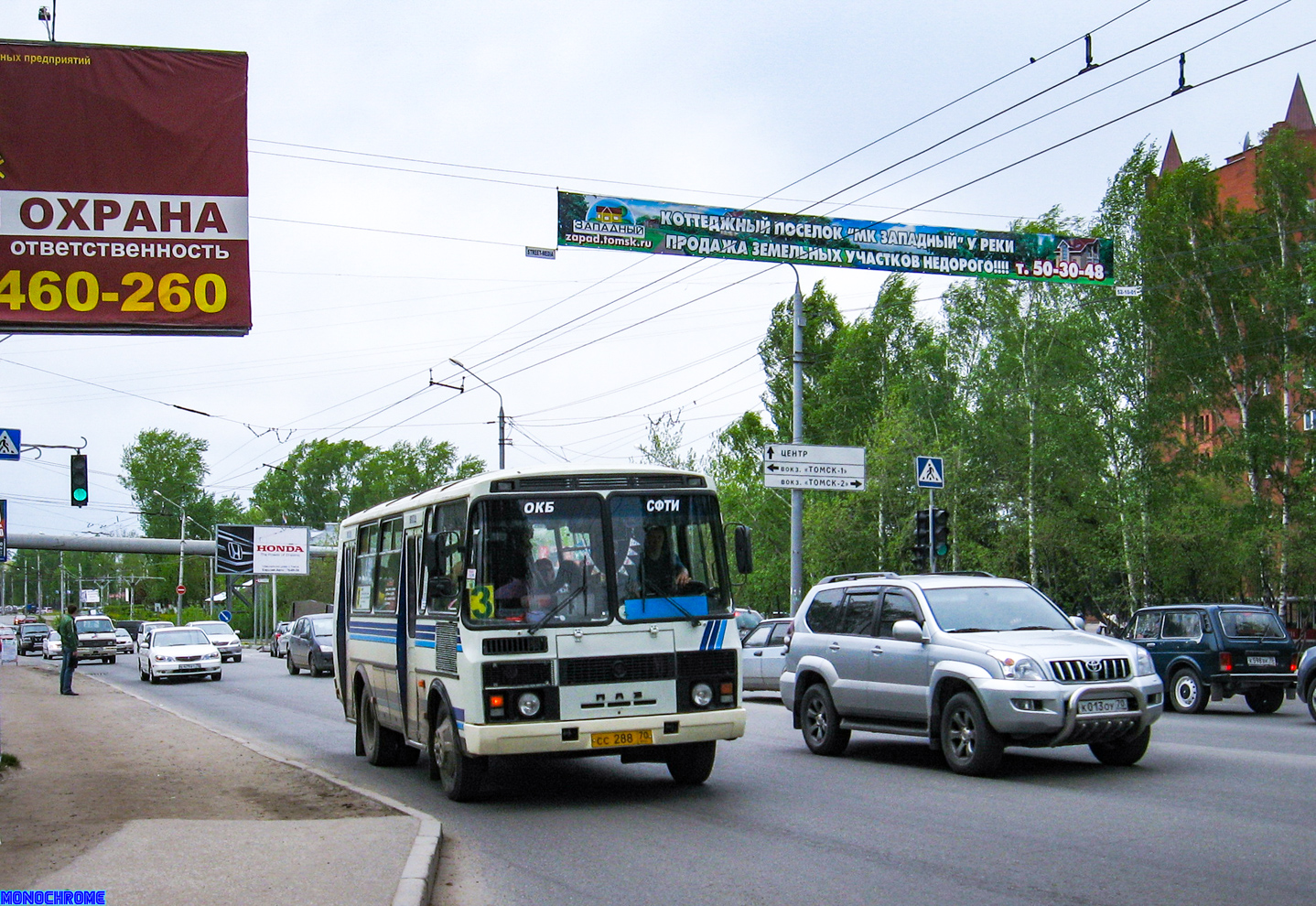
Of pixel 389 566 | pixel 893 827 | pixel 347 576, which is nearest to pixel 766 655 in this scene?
pixel 347 576

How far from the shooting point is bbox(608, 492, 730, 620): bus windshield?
11062mm

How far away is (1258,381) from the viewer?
4028cm

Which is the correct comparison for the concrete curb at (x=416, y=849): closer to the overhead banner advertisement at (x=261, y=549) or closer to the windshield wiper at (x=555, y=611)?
the windshield wiper at (x=555, y=611)

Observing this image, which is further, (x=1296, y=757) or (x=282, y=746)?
(x=282, y=746)

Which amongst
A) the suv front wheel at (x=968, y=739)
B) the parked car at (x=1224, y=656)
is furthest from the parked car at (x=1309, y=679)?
the suv front wheel at (x=968, y=739)

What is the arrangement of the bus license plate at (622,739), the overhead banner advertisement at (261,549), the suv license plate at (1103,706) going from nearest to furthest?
the bus license plate at (622,739) → the suv license plate at (1103,706) → the overhead banner advertisement at (261,549)

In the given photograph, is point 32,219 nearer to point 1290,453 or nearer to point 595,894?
point 595,894

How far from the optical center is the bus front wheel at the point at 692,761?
1177 centimetres

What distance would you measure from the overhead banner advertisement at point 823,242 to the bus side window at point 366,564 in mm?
7832

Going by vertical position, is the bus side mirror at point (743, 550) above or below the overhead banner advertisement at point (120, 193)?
below

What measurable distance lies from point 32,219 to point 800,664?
8922 millimetres

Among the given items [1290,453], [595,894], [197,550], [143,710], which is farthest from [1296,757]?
[197,550]

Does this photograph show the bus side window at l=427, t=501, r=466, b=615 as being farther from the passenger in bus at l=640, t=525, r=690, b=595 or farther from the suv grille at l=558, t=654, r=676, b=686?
the passenger in bus at l=640, t=525, r=690, b=595

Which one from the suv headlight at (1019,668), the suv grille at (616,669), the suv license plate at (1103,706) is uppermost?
the suv grille at (616,669)
